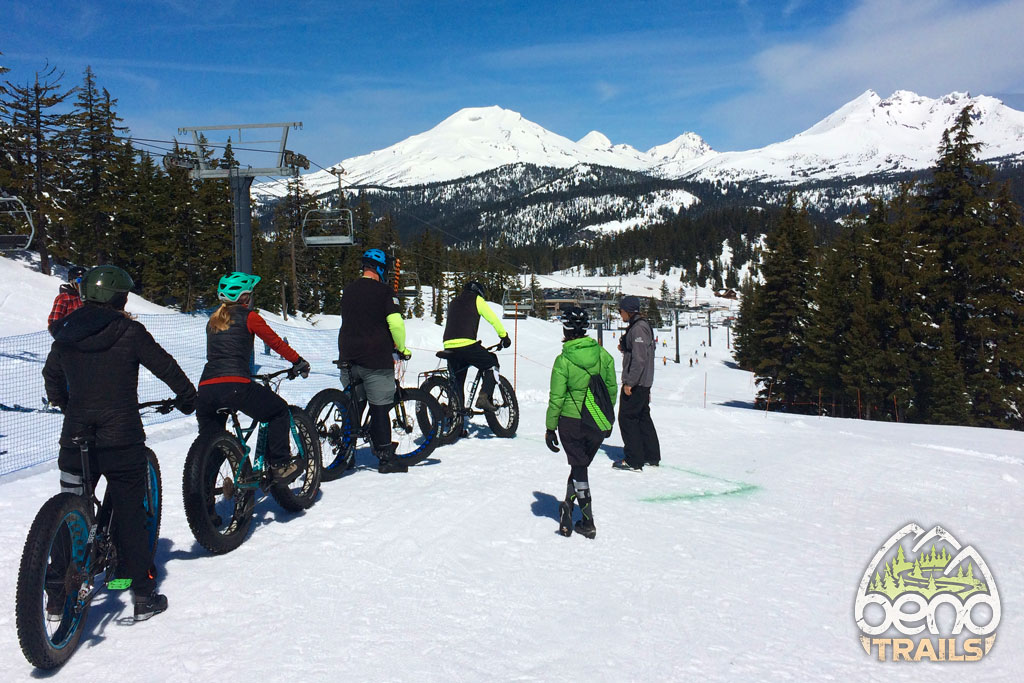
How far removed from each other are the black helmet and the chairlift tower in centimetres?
1079

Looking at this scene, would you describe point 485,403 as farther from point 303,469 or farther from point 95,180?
point 95,180

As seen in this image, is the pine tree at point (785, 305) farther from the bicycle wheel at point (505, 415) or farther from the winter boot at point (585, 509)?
the winter boot at point (585, 509)

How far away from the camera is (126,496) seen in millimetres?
3699

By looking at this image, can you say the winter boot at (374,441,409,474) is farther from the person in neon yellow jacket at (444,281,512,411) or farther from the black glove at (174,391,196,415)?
the black glove at (174,391,196,415)

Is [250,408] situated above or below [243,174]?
below

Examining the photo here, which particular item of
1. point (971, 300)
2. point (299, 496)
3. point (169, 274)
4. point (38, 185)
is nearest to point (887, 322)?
point (971, 300)

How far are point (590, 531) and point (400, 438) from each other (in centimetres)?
409

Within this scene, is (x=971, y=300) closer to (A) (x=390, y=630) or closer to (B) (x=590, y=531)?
(B) (x=590, y=531)

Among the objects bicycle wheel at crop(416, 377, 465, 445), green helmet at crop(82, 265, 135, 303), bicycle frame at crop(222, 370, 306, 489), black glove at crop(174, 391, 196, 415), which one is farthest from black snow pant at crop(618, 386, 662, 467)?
green helmet at crop(82, 265, 135, 303)

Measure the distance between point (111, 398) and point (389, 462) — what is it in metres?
3.85

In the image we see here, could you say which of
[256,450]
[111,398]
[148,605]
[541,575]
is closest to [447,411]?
[256,450]

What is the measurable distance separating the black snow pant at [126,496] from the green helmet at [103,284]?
897mm

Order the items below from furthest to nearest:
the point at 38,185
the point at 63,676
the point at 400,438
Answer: the point at 38,185, the point at 400,438, the point at 63,676

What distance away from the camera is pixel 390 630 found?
3.73m
